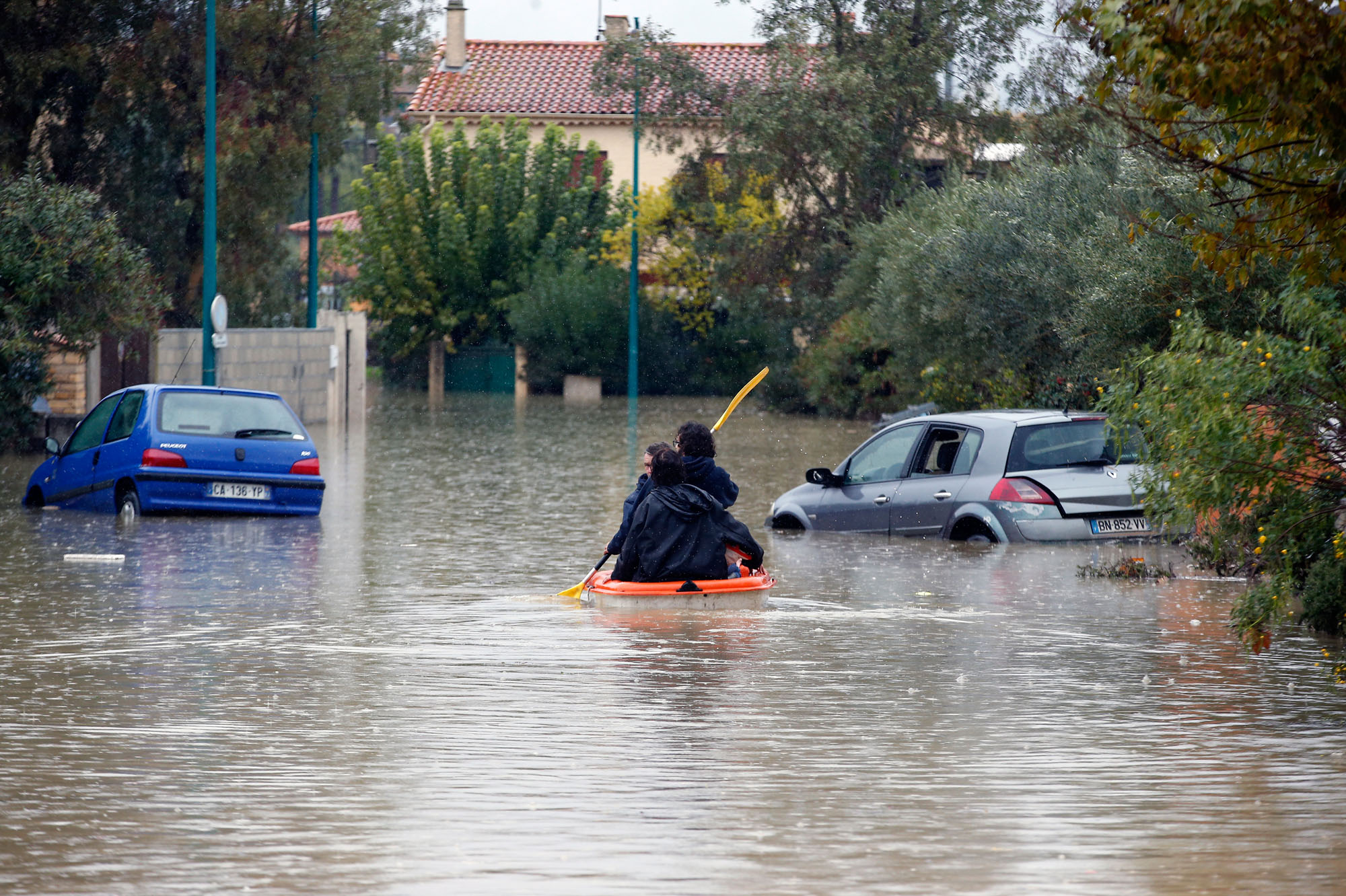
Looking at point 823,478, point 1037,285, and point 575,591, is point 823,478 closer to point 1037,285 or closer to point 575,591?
point 575,591

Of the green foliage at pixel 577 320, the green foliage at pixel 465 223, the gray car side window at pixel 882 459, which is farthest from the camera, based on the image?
the green foliage at pixel 465 223

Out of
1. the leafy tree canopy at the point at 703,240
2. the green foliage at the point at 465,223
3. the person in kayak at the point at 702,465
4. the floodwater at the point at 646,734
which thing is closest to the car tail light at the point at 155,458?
the floodwater at the point at 646,734

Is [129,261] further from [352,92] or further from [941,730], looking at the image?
[941,730]

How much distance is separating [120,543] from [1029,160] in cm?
1668

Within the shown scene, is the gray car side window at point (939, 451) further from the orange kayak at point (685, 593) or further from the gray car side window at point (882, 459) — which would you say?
the orange kayak at point (685, 593)

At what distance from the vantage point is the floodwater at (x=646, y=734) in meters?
5.65

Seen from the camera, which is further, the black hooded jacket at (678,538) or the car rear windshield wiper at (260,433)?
the car rear windshield wiper at (260,433)

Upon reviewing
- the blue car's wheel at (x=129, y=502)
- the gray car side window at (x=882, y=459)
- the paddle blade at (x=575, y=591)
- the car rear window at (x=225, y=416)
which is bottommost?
the paddle blade at (x=575, y=591)

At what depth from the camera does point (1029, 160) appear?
2792cm

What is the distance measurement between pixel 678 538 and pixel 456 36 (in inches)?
2038

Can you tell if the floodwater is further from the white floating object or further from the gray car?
the gray car

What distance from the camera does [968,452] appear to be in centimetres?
1568

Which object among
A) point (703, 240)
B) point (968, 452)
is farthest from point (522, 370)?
point (968, 452)

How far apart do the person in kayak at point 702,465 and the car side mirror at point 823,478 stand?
11.4 ft
